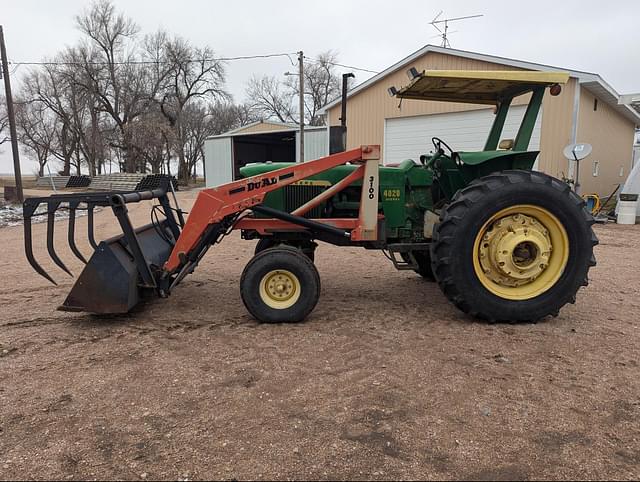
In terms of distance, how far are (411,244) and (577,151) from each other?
9243 millimetres

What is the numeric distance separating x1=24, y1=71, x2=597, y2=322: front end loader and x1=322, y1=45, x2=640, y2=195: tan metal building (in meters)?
8.76

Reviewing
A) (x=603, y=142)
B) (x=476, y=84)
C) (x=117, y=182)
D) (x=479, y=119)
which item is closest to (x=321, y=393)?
(x=476, y=84)

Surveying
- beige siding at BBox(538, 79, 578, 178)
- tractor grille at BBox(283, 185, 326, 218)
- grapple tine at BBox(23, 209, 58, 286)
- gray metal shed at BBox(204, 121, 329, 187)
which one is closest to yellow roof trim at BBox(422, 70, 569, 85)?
tractor grille at BBox(283, 185, 326, 218)

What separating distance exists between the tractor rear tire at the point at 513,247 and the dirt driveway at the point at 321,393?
23cm

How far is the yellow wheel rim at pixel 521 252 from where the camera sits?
391 centimetres

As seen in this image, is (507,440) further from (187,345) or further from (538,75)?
(538,75)

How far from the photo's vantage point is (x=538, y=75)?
4.14 meters

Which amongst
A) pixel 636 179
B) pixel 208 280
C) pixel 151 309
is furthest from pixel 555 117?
pixel 151 309

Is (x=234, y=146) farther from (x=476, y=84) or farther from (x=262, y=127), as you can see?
(x=476, y=84)

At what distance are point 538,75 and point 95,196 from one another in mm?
3901

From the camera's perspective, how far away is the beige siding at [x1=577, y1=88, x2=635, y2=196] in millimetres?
13322

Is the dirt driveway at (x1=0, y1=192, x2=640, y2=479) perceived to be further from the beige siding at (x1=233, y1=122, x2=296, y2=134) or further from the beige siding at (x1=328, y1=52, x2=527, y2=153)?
the beige siding at (x1=233, y1=122, x2=296, y2=134)

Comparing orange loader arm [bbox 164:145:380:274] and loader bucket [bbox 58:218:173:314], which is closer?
loader bucket [bbox 58:218:173:314]

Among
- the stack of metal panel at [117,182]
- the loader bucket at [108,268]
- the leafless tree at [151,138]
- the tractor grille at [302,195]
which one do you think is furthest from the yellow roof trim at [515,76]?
the leafless tree at [151,138]
